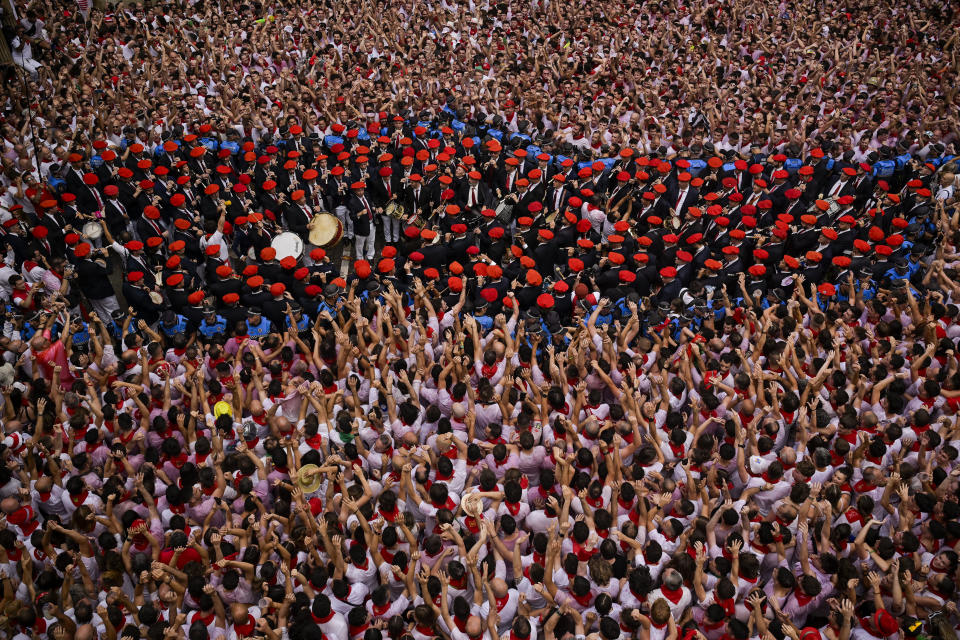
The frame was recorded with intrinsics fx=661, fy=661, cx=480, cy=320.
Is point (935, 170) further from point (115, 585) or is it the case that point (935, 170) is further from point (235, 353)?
point (115, 585)

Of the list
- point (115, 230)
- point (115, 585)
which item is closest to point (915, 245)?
point (115, 585)

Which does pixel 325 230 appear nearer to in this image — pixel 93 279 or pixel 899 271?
pixel 93 279

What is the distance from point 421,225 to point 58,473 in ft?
18.7

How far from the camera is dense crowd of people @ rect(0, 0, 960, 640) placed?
524 centimetres

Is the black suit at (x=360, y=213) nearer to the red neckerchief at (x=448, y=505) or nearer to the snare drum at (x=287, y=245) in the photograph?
the snare drum at (x=287, y=245)

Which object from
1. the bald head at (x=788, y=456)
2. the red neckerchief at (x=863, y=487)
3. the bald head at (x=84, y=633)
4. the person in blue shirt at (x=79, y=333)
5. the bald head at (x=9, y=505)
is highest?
the bald head at (x=788, y=456)

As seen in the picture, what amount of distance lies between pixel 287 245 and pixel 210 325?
194cm

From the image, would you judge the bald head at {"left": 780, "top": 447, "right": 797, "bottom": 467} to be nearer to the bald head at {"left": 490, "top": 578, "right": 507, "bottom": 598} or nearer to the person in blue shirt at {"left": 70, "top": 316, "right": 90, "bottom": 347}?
the bald head at {"left": 490, "top": 578, "right": 507, "bottom": 598}

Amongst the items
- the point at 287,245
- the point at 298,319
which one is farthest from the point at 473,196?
the point at 298,319

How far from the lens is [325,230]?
9664 millimetres

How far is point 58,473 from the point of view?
19.3 ft

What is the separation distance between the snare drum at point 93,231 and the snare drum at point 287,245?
7.74 feet

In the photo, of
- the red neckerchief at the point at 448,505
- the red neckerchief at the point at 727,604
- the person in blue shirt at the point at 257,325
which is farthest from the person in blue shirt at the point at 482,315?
the red neckerchief at the point at 727,604

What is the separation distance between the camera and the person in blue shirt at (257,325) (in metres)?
7.60
